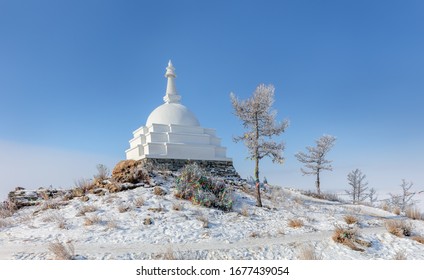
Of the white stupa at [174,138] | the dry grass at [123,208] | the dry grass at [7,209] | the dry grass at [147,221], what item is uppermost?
the white stupa at [174,138]

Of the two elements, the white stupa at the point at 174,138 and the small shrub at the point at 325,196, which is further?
the small shrub at the point at 325,196

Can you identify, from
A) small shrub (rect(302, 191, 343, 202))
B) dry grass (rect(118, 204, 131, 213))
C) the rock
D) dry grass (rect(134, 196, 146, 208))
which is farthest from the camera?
small shrub (rect(302, 191, 343, 202))

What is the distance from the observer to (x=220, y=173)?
2089cm

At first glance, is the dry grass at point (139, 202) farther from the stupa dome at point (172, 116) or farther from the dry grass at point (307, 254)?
the stupa dome at point (172, 116)

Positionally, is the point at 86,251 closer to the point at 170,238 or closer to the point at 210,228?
the point at 170,238

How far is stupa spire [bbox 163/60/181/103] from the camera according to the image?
80.2 ft

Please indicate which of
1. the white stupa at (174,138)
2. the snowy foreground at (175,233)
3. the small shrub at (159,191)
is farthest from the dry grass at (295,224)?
the white stupa at (174,138)

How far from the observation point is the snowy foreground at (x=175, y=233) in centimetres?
745

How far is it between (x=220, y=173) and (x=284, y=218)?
932cm

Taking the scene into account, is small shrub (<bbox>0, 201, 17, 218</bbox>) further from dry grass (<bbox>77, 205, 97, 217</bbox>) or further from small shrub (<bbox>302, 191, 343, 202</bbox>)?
small shrub (<bbox>302, 191, 343, 202</bbox>)

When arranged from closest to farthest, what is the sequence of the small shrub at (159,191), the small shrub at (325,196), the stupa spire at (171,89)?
1. the small shrub at (159,191)
2. the small shrub at (325,196)
3. the stupa spire at (171,89)

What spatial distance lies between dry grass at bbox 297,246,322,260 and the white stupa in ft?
43.8

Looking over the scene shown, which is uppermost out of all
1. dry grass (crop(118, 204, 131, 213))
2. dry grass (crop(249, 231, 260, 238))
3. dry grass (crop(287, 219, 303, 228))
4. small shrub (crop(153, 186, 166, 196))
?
small shrub (crop(153, 186, 166, 196))

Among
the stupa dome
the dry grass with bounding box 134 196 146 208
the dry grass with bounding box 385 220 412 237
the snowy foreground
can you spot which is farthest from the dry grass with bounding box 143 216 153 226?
the stupa dome
